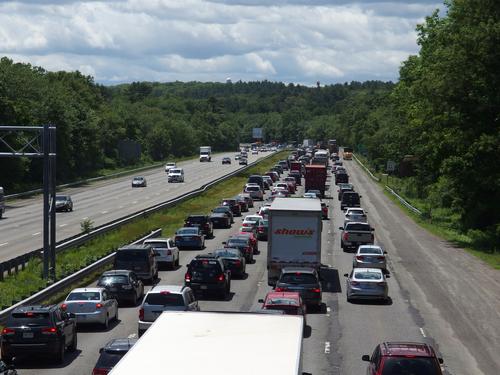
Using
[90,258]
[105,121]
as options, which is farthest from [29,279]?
[105,121]

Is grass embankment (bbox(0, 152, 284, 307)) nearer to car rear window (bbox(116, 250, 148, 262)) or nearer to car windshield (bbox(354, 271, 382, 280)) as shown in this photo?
car rear window (bbox(116, 250, 148, 262))

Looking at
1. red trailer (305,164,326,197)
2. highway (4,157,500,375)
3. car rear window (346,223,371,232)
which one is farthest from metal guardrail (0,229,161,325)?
red trailer (305,164,326,197)

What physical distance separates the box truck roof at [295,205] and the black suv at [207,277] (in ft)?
14.3

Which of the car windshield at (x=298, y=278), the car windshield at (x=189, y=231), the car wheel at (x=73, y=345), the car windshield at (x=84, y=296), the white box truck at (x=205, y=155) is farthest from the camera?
the white box truck at (x=205, y=155)

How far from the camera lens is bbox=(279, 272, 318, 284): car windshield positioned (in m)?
35.6

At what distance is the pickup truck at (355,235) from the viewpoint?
181ft

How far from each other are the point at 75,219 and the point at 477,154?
92.4 ft

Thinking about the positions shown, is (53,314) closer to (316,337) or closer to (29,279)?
(316,337)

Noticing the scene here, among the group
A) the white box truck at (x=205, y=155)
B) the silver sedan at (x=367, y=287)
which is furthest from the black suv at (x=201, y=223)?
the white box truck at (x=205, y=155)

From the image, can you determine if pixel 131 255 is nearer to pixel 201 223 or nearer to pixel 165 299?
pixel 165 299

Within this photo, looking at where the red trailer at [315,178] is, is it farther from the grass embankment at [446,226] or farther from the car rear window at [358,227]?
the car rear window at [358,227]

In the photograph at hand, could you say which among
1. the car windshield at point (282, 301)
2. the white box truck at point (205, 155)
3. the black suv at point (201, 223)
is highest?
the car windshield at point (282, 301)

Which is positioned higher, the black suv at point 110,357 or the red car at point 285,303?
the black suv at point 110,357

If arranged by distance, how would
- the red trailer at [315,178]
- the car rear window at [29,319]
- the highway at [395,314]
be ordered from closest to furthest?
the car rear window at [29,319]
the highway at [395,314]
the red trailer at [315,178]
